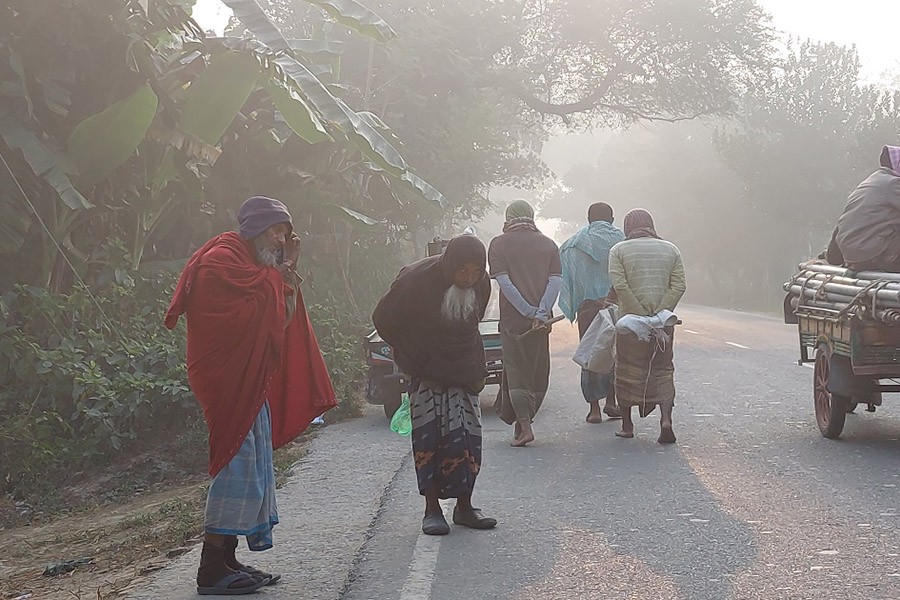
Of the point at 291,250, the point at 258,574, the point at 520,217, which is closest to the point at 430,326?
the point at 291,250

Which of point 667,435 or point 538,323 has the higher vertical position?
point 538,323

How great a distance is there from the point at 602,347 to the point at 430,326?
3.39 meters

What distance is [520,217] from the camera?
9.65 m

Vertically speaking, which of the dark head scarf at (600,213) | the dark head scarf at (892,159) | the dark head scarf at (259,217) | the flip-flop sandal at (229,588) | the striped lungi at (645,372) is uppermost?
the dark head scarf at (892,159)

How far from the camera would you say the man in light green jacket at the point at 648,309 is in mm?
9406

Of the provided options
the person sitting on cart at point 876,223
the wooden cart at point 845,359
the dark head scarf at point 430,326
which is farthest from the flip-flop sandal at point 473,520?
the person sitting on cart at point 876,223

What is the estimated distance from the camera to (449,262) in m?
6.64

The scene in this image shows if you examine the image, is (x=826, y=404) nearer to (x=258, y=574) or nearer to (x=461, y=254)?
(x=461, y=254)

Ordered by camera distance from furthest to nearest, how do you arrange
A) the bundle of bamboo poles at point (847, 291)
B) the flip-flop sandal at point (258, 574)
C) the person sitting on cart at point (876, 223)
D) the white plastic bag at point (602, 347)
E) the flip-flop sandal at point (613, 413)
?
the flip-flop sandal at point (613, 413) < the white plastic bag at point (602, 347) < the person sitting on cart at point (876, 223) < the bundle of bamboo poles at point (847, 291) < the flip-flop sandal at point (258, 574)

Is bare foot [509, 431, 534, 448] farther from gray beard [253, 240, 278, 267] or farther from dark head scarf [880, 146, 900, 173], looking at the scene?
gray beard [253, 240, 278, 267]

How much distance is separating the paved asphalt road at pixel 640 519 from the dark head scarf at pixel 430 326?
0.94 metres

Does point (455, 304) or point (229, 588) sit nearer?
point (229, 588)

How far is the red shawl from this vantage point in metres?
5.46

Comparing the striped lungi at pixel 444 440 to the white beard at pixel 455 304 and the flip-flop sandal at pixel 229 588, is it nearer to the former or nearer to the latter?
the white beard at pixel 455 304
